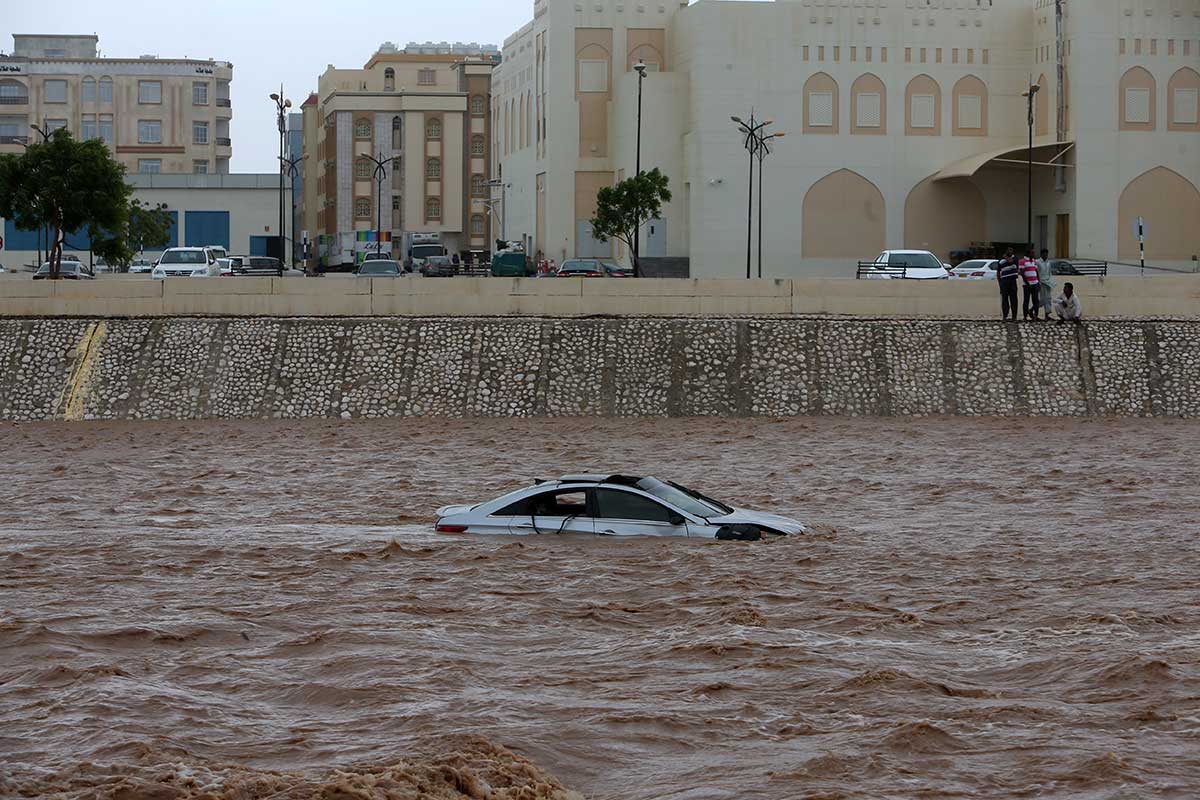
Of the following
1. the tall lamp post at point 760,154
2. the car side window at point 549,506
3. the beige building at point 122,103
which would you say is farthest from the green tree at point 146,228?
the car side window at point 549,506

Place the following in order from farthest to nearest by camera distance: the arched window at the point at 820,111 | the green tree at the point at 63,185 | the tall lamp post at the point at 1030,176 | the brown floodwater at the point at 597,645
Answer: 1. the arched window at the point at 820,111
2. the tall lamp post at the point at 1030,176
3. the green tree at the point at 63,185
4. the brown floodwater at the point at 597,645

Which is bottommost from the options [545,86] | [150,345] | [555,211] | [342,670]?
[342,670]

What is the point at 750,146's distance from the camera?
56.2 metres

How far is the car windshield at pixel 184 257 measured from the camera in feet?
159

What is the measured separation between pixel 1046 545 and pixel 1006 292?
16786mm

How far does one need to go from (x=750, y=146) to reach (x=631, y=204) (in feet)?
14.1

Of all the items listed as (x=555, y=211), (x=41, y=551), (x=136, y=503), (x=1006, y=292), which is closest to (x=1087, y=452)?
(x=1006, y=292)

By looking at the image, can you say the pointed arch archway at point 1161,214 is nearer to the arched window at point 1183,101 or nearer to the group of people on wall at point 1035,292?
the arched window at point 1183,101

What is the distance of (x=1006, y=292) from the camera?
34656mm

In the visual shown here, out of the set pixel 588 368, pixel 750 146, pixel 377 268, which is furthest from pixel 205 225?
pixel 588 368

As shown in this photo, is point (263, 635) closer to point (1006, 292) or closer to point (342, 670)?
point (342, 670)

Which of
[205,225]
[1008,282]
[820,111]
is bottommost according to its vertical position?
[1008,282]

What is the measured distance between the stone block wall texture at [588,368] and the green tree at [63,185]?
1587 centimetres

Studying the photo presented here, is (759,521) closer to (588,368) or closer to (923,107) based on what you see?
(588,368)
